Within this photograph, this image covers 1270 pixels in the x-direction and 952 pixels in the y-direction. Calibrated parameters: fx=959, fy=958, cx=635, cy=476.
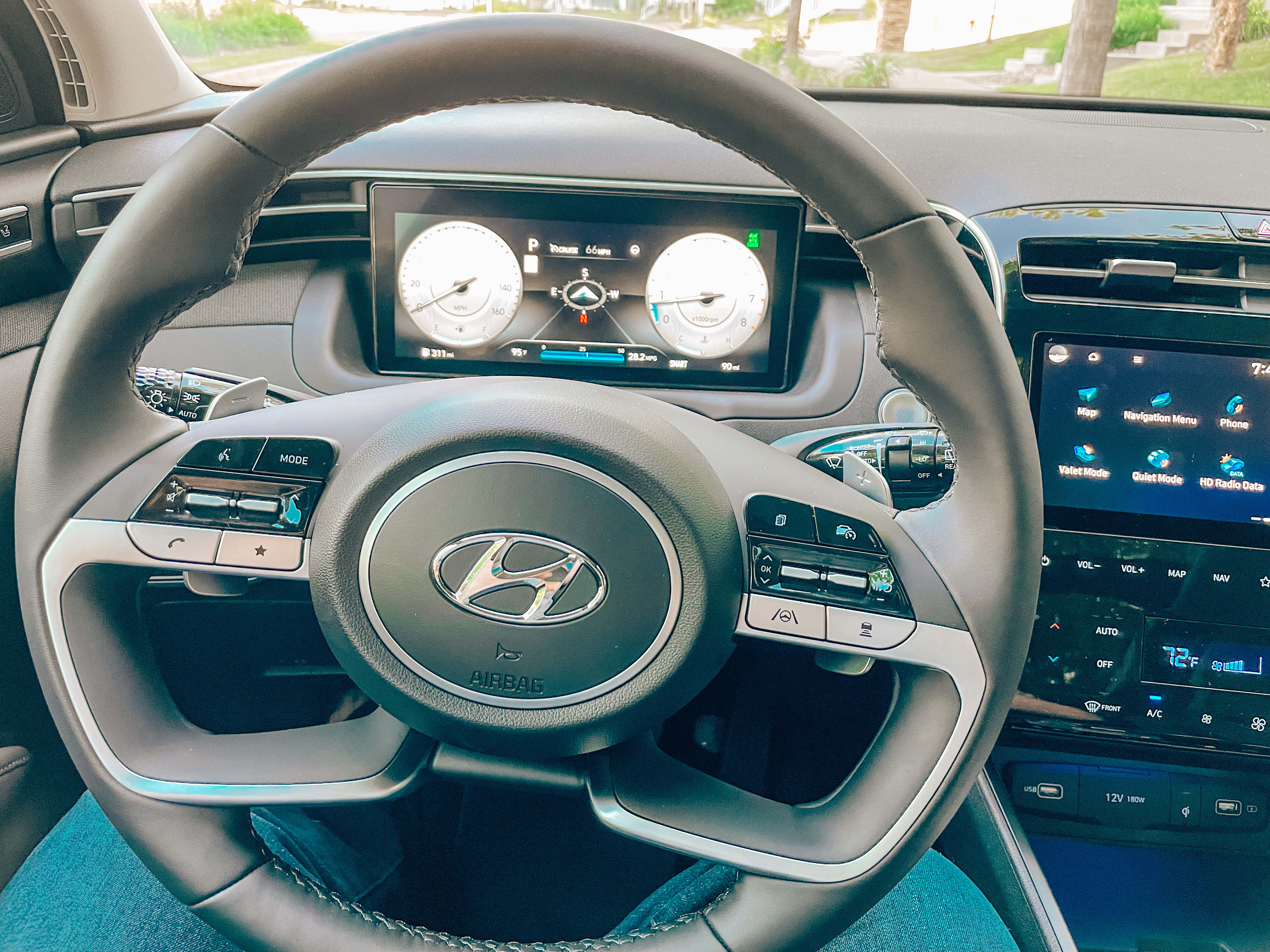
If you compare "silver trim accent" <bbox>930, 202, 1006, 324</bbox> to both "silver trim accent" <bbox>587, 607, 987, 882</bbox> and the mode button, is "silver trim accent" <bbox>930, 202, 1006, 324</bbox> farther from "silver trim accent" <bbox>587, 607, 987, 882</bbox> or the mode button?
the mode button

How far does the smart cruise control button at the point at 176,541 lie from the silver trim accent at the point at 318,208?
0.75 m

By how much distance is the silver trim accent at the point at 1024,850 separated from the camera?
1.22m

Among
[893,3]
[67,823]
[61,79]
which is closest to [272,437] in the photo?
[67,823]

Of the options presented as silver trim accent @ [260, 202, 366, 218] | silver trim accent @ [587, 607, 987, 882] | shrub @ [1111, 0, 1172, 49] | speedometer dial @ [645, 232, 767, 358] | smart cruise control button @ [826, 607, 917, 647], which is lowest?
silver trim accent @ [587, 607, 987, 882]

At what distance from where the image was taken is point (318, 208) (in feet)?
4.51

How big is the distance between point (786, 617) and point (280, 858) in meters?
0.50

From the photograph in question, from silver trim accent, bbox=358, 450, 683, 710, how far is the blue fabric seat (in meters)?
0.31

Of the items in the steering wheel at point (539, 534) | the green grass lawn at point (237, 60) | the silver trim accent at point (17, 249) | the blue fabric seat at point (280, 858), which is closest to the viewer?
the steering wheel at point (539, 534)

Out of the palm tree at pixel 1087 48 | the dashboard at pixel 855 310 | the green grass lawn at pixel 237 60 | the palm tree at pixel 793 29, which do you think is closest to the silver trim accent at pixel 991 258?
the dashboard at pixel 855 310

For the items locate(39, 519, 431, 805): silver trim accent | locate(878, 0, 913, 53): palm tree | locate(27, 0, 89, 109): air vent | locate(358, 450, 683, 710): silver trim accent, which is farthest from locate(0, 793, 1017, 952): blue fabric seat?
locate(878, 0, 913, 53): palm tree

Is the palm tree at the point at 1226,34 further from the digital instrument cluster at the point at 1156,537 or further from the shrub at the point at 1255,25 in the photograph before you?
the digital instrument cluster at the point at 1156,537

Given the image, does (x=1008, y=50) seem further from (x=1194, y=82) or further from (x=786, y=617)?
(x=786, y=617)

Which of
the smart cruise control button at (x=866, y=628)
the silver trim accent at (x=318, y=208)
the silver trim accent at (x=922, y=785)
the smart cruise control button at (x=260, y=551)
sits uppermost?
the silver trim accent at (x=318, y=208)

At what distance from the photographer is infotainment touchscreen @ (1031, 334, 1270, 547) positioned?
119 cm
